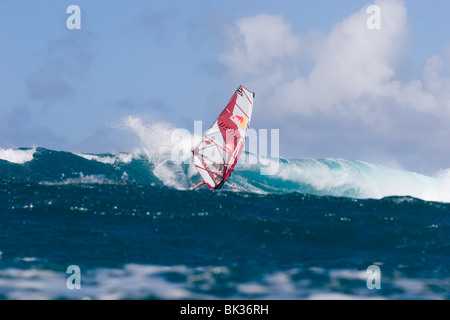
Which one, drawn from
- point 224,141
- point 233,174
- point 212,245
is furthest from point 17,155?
point 212,245

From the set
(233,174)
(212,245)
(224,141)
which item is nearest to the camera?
(212,245)

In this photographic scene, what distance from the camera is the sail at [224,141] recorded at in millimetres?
30484

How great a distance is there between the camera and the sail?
3048 cm

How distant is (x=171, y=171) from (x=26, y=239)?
86.1 ft

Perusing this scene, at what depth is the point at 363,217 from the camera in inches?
724

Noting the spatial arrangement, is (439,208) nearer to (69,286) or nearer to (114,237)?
(114,237)

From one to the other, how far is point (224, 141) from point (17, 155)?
16.5 metres

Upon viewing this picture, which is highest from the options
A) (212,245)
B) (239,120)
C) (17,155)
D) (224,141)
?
(17,155)

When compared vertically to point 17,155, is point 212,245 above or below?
below

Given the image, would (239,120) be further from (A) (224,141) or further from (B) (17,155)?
(B) (17,155)

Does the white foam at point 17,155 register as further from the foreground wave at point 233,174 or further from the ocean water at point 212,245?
the ocean water at point 212,245

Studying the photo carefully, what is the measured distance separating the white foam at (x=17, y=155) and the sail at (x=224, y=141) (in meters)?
13.9

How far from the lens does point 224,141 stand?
30781mm

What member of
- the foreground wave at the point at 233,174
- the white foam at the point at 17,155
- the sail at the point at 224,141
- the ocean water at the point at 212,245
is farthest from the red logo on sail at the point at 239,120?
the white foam at the point at 17,155
